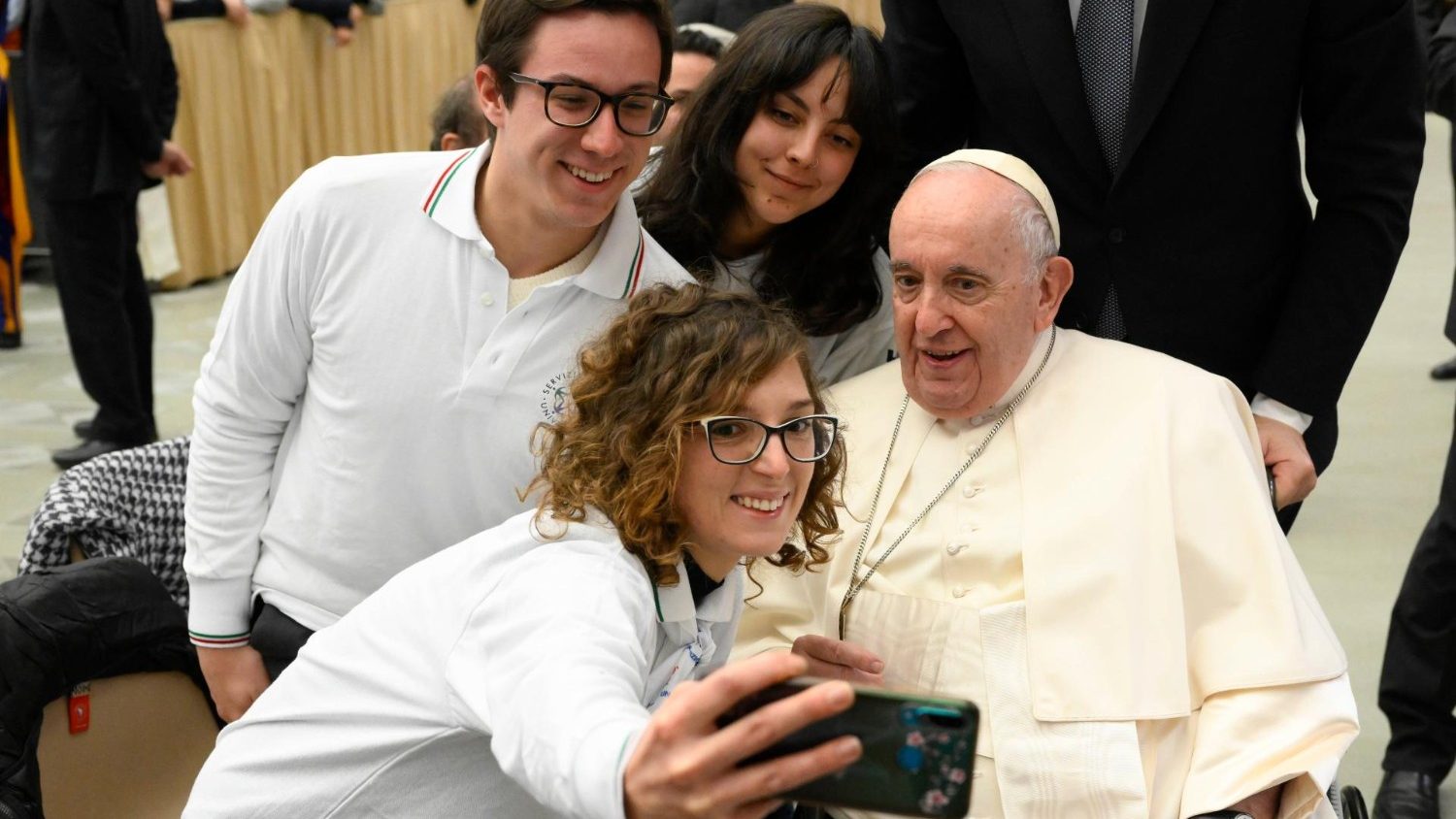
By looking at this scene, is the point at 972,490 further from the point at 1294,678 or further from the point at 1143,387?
the point at 1294,678

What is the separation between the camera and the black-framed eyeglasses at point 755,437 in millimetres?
1903

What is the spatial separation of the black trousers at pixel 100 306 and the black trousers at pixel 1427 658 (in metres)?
4.37

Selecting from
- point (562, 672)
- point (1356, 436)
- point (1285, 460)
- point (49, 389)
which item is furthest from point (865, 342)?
point (49, 389)

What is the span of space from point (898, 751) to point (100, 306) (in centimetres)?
537

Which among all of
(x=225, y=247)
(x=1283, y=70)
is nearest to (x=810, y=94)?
(x=1283, y=70)

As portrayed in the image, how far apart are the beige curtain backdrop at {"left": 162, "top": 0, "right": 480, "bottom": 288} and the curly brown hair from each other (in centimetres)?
696

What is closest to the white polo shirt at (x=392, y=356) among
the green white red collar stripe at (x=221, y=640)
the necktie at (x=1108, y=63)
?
the green white red collar stripe at (x=221, y=640)

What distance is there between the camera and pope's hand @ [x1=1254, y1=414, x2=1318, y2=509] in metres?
2.72

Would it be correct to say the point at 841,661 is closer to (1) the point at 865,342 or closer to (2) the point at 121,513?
(1) the point at 865,342

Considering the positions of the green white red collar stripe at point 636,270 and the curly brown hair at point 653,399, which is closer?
the curly brown hair at point 653,399

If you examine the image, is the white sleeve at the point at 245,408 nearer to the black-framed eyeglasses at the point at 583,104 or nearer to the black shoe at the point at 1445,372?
the black-framed eyeglasses at the point at 583,104

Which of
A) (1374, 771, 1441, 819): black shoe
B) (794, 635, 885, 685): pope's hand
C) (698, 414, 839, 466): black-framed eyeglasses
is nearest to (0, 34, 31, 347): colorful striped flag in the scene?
(1374, 771, 1441, 819): black shoe

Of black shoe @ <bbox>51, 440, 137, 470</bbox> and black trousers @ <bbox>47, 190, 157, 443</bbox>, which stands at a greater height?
black trousers @ <bbox>47, 190, 157, 443</bbox>

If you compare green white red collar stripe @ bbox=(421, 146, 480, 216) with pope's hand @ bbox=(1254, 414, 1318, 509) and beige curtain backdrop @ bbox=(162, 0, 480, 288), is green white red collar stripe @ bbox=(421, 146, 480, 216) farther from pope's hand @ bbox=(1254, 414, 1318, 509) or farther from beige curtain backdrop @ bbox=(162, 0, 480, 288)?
beige curtain backdrop @ bbox=(162, 0, 480, 288)
